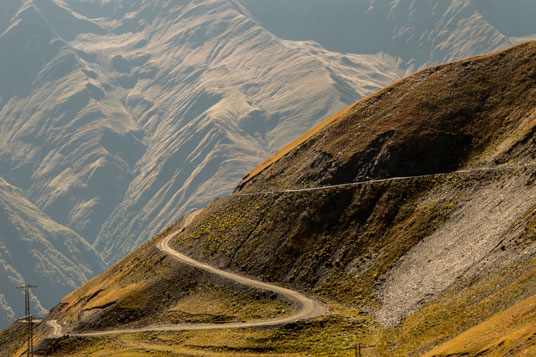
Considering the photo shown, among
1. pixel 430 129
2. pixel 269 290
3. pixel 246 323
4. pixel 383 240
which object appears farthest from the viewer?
pixel 430 129

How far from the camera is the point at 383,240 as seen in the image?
315 feet

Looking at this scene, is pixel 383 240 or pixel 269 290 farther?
pixel 269 290

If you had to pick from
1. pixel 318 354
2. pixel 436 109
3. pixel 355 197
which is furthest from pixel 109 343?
pixel 436 109

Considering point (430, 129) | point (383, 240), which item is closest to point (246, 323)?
point (383, 240)

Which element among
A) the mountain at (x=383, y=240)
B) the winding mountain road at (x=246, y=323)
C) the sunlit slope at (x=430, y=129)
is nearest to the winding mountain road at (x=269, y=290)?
the winding mountain road at (x=246, y=323)

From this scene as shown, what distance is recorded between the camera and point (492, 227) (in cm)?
7975

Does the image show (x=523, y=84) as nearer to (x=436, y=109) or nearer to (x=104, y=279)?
(x=436, y=109)

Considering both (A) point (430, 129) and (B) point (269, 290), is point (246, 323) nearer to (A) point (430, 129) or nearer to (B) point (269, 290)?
(B) point (269, 290)

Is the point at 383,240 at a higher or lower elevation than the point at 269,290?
higher

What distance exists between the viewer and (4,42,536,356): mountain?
6969cm

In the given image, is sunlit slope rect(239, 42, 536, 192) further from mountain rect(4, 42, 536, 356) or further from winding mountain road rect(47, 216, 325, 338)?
winding mountain road rect(47, 216, 325, 338)

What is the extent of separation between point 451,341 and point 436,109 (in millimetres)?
70436

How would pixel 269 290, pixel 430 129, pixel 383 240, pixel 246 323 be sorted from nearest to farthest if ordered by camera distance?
pixel 246 323 < pixel 383 240 < pixel 269 290 < pixel 430 129

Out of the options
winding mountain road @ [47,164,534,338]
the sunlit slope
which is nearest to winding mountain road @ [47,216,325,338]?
winding mountain road @ [47,164,534,338]
